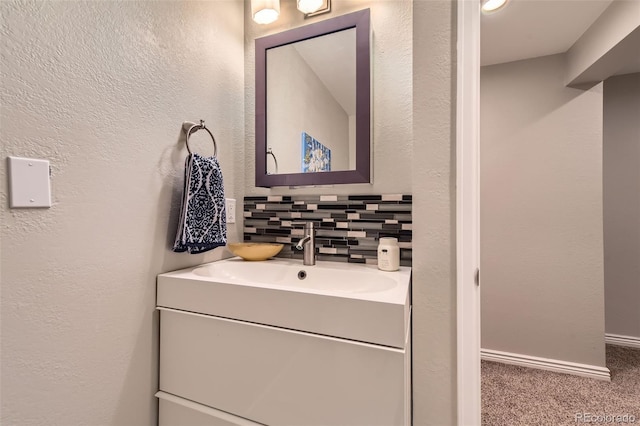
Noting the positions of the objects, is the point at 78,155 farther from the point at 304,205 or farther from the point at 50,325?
the point at 304,205

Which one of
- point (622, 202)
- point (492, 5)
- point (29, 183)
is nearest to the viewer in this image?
point (29, 183)

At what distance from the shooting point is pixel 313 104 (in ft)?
4.31

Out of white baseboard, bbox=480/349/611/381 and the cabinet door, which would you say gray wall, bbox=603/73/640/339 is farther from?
the cabinet door

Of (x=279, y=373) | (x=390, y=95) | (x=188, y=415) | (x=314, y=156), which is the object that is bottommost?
(x=188, y=415)

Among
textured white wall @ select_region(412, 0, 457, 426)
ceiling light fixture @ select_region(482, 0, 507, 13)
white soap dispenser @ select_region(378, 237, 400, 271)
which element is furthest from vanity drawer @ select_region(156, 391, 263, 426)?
ceiling light fixture @ select_region(482, 0, 507, 13)

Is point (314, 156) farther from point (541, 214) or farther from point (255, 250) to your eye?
point (541, 214)

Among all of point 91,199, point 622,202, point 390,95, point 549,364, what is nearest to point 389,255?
point 390,95

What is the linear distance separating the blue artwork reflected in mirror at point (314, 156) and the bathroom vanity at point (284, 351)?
1.62 feet

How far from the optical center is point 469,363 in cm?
90

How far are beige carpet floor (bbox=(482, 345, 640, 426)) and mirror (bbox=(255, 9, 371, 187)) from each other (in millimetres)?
1471

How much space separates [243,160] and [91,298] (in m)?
0.87

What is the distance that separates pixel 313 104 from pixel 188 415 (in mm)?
1309

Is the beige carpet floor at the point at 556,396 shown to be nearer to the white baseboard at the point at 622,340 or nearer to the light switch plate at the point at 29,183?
the white baseboard at the point at 622,340

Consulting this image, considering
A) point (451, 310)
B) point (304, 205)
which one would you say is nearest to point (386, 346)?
point (451, 310)
